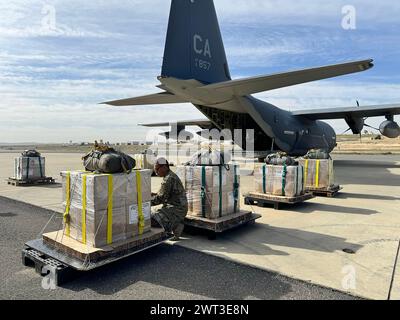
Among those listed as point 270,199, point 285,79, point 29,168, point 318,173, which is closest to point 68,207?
point 270,199

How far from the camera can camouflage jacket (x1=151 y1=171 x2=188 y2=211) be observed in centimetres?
552

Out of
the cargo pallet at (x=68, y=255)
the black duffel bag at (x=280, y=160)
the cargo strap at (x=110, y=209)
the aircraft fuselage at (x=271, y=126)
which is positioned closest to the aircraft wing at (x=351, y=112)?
the aircraft fuselage at (x=271, y=126)

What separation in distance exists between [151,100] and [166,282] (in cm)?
1105

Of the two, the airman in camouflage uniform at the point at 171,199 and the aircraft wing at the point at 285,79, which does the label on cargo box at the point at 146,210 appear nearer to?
the airman in camouflage uniform at the point at 171,199

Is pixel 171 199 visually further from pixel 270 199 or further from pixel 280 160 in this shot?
pixel 280 160

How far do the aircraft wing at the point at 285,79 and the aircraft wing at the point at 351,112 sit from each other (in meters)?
9.52

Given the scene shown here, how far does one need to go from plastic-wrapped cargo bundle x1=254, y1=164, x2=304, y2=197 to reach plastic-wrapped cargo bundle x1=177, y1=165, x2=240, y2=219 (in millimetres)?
2550
